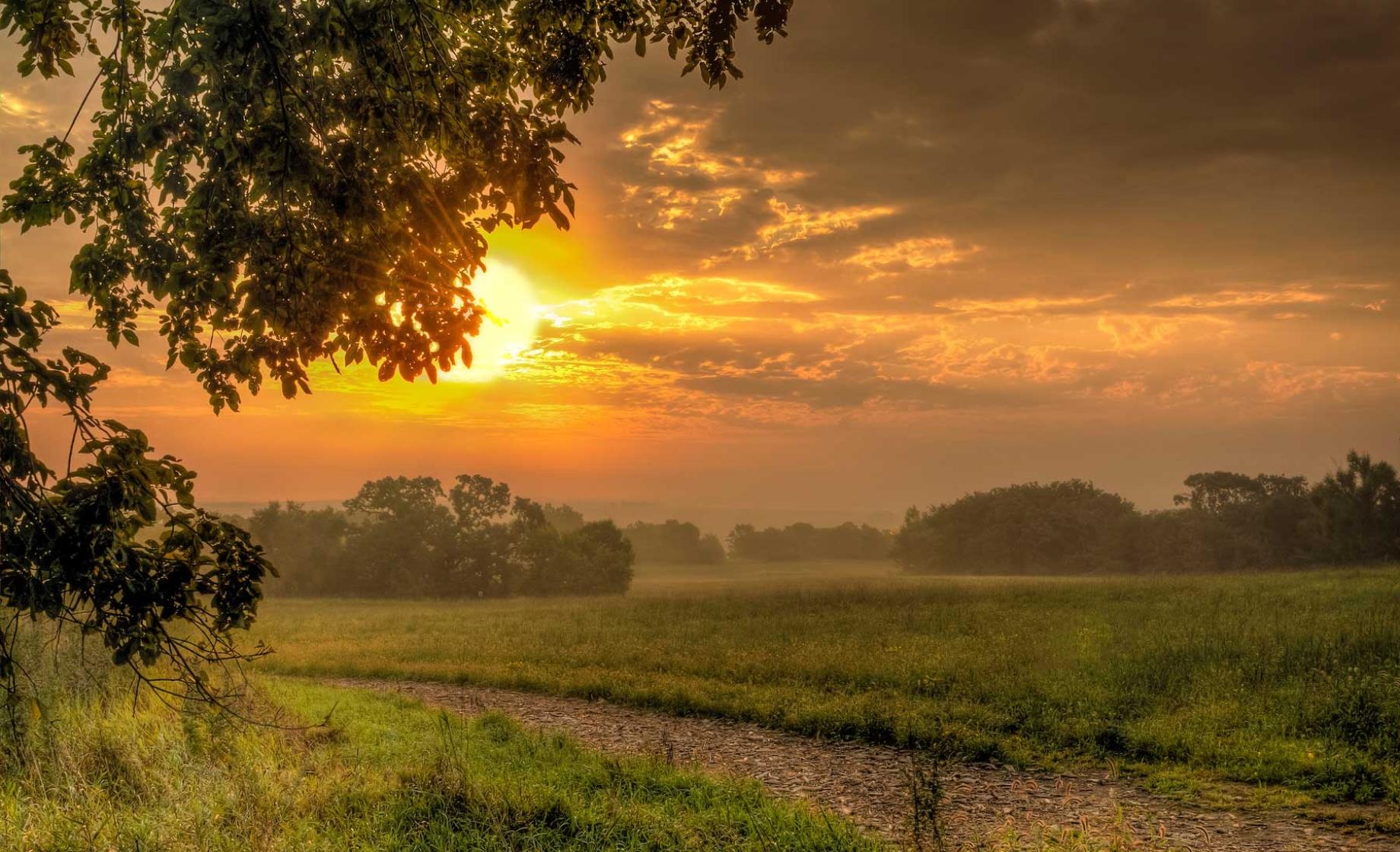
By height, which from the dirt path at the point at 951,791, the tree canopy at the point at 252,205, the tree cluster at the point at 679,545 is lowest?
the tree cluster at the point at 679,545

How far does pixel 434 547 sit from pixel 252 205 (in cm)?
6021

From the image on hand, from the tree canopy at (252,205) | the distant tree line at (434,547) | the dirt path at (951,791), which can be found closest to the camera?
the tree canopy at (252,205)

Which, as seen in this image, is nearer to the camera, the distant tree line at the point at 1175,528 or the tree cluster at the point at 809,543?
the distant tree line at the point at 1175,528

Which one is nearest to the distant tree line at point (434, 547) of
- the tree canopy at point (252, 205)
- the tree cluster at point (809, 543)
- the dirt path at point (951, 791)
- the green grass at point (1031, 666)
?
the green grass at point (1031, 666)

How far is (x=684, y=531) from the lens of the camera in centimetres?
13050

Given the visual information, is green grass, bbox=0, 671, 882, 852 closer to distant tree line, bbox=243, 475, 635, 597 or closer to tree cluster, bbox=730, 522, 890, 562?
distant tree line, bbox=243, 475, 635, 597

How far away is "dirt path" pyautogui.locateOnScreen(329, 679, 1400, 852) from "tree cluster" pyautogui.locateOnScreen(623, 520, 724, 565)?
115 metres

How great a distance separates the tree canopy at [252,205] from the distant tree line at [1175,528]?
63.4m

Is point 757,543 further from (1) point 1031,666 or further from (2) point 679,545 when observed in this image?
(1) point 1031,666

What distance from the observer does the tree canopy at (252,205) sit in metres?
5.59

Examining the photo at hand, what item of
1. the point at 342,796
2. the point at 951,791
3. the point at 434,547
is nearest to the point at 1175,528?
the point at 434,547

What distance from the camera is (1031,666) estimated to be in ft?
54.6

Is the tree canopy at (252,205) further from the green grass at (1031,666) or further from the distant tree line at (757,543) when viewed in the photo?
the distant tree line at (757,543)

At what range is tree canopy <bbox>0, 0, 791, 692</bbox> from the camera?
220 inches
